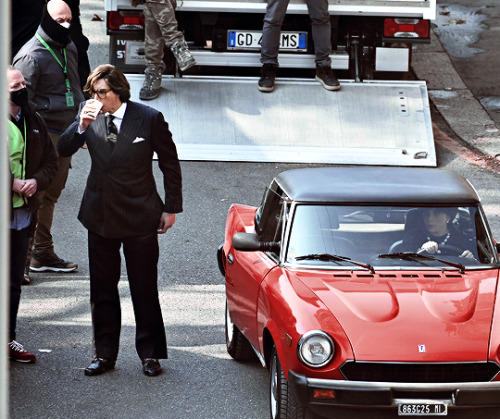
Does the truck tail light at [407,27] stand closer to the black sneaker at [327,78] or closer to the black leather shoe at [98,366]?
the black sneaker at [327,78]

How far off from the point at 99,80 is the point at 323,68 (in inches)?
251

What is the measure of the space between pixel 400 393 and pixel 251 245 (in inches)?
52.8

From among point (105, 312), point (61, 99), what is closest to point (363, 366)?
point (105, 312)

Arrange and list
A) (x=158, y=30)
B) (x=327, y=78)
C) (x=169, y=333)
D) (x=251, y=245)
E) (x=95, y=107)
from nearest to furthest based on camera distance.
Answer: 1. (x=251, y=245)
2. (x=95, y=107)
3. (x=169, y=333)
4. (x=158, y=30)
5. (x=327, y=78)

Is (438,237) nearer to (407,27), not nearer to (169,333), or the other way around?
(169,333)

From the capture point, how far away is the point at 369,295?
4879mm

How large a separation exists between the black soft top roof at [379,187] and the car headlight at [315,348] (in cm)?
114

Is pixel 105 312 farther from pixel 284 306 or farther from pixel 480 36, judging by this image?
pixel 480 36

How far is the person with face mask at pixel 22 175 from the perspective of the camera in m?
5.83

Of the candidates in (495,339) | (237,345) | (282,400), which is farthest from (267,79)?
(495,339)

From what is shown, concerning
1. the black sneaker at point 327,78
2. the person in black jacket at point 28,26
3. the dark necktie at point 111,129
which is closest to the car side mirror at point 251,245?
the dark necktie at point 111,129

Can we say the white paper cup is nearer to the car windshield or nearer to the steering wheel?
the car windshield

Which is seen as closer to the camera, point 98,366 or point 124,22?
point 98,366

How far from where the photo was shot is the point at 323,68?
11.7 metres
